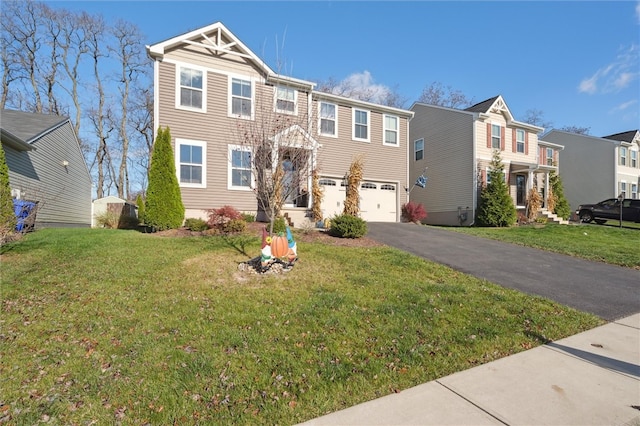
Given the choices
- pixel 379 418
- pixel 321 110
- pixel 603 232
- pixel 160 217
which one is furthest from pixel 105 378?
pixel 603 232

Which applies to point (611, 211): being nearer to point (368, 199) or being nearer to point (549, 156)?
point (549, 156)

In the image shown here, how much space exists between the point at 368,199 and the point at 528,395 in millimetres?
13529

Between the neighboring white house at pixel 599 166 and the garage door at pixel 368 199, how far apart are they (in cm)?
2073

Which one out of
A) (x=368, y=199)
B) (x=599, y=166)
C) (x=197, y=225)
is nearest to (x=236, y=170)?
(x=197, y=225)

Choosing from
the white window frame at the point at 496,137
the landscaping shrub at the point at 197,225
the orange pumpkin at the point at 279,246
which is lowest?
the orange pumpkin at the point at 279,246

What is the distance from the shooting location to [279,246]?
266 inches

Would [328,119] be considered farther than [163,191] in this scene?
Yes

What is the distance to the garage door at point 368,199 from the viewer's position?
49.1 ft

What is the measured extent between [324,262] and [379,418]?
496 centimetres

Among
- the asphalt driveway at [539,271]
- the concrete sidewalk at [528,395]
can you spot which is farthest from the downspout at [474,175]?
the concrete sidewalk at [528,395]

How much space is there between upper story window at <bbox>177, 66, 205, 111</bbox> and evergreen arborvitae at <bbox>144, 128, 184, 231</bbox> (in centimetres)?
181

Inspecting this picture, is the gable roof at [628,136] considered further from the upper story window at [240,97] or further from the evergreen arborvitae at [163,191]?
the evergreen arborvitae at [163,191]

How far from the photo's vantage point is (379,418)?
2625mm

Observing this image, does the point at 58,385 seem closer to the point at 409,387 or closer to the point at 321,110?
the point at 409,387
